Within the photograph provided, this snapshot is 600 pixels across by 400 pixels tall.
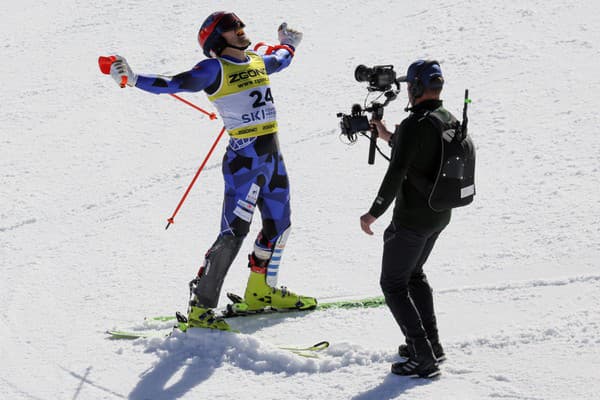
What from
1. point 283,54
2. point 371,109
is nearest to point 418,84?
point 371,109

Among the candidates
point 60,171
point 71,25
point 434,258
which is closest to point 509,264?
point 434,258

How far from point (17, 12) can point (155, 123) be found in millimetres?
5779

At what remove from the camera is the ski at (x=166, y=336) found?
5605 mm

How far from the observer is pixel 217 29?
5930mm

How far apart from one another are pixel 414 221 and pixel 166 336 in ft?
6.98

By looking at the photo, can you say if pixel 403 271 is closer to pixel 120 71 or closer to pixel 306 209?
pixel 120 71

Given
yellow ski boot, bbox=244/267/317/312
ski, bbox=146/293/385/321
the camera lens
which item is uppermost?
the camera lens

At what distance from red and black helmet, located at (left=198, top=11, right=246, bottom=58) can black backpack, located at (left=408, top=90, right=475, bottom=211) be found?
5.97 ft

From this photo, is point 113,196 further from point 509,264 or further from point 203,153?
point 509,264

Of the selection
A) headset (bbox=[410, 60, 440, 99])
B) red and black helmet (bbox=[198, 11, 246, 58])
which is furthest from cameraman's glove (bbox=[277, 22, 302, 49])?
Answer: headset (bbox=[410, 60, 440, 99])

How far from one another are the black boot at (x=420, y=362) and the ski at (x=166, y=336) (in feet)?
2.25

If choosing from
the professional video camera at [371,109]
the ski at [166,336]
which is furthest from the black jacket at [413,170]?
the ski at [166,336]

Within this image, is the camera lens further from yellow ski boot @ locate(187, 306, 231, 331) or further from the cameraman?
yellow ski boot @ locate(187, 306, 231, 331)

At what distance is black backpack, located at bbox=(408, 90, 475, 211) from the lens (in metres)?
4.79
